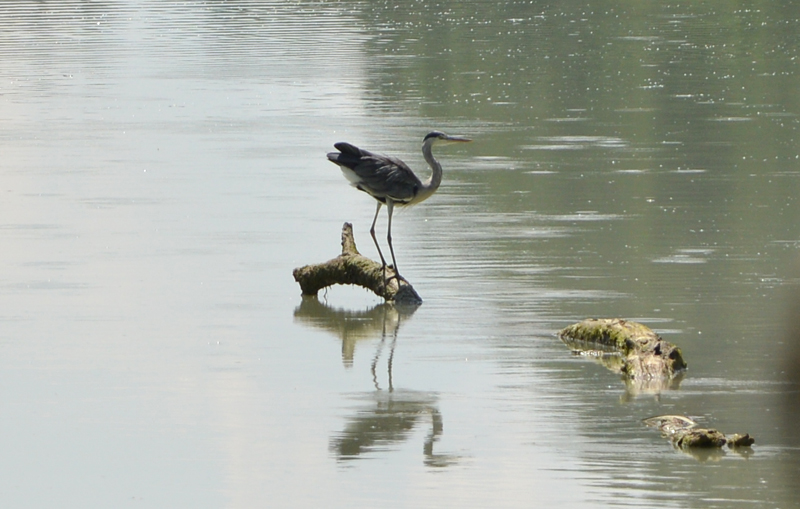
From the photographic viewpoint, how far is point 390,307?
484 inches

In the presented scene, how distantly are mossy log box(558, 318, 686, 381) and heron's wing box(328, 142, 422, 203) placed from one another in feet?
7.28

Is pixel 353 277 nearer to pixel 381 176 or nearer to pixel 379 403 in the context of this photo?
pixel 381 176

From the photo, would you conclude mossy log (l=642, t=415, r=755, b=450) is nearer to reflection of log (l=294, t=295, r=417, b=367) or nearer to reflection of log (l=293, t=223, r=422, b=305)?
reflection of log (l=294, t=295, r=417, b=367)

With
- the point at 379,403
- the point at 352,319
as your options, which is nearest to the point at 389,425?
the point at 379,403

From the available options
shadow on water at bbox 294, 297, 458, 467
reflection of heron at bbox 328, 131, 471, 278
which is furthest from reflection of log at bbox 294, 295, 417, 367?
reflection of heron at bbox 328, 131, 471, 278

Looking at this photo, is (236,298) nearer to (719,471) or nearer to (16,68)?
(719,471)

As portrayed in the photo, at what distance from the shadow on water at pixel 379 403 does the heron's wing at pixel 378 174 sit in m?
0.95

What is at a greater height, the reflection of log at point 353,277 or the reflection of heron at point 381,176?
the reflection of heron at point 381,176

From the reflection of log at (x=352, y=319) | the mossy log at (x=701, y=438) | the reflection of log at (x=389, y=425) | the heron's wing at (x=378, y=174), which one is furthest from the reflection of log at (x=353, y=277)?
the mossy log at (x=701, y=438)

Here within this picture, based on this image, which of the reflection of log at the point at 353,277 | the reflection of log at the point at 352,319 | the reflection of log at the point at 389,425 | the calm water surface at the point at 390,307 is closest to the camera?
the calm water surface at the point at 390,307

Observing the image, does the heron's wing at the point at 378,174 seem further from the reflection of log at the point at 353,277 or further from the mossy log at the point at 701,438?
the mossy log at the point at 701,438

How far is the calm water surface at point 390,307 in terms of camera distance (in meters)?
8.38

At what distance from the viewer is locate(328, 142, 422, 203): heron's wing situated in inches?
497

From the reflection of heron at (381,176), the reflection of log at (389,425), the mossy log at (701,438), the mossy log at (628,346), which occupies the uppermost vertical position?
the reflection of heron at (381,176)
